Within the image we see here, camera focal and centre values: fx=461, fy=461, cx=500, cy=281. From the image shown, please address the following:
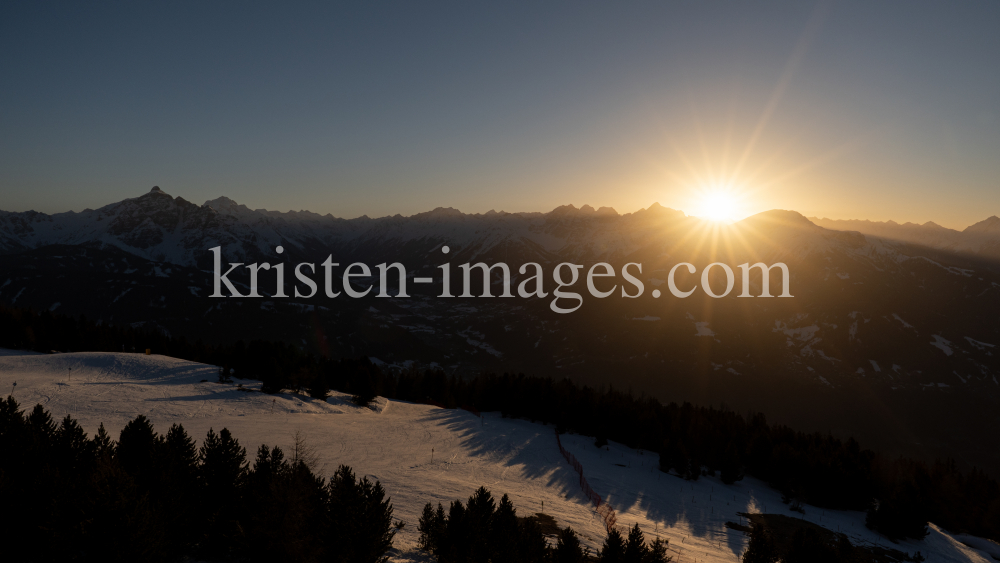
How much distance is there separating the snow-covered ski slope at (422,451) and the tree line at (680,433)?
316cm

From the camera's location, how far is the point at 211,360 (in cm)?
A: 10044

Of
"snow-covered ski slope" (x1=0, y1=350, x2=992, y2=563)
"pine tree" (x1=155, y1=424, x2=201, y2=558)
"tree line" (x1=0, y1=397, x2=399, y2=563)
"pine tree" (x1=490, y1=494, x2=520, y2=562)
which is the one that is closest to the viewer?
"tree line" (x1=0, y1=397, x2=399, y2=563)

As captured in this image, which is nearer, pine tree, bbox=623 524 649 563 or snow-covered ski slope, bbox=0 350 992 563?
pine tree, bbox=623 524 649 563

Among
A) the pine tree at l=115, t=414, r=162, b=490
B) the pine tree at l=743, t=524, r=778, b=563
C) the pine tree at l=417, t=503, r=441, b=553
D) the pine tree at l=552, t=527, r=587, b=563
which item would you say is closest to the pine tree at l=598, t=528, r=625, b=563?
the pine tree at l=552, t=527, r=587, b=563

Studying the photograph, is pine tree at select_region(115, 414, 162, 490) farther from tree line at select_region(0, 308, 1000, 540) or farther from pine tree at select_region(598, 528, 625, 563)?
tree line at select_region(0, 308, 1000, 540)

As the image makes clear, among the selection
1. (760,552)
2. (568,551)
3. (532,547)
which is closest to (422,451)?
(532,547)

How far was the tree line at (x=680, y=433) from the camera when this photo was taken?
6625cm

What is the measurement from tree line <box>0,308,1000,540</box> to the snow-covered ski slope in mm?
3157

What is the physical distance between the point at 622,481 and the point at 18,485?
5586 cm

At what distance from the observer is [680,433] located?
84.5 metres

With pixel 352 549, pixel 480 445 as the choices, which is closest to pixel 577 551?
pixel 352 549

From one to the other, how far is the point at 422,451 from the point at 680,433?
5470cm

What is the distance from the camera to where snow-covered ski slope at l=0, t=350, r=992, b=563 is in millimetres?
37344

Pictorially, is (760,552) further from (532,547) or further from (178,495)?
(178,495)
